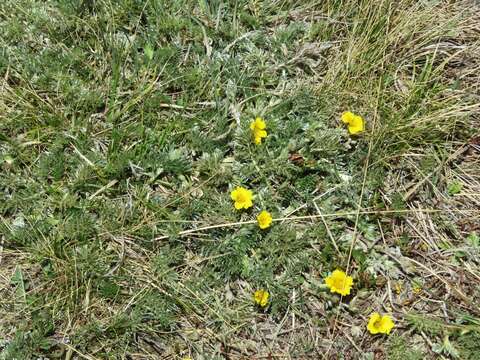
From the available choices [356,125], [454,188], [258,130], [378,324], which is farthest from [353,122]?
[378,324]

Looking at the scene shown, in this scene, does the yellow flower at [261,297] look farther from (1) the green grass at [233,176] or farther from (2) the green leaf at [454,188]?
(2) the green leaf at [454,188]

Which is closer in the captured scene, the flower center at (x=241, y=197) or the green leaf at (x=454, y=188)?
the flower center at (x=241, y=197)

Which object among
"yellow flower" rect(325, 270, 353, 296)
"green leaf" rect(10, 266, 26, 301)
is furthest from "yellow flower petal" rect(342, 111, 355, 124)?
"green leaf" rect(10, 266, 26, 301)

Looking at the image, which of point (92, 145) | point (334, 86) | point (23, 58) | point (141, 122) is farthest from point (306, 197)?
point (23, 58)

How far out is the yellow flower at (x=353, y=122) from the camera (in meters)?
3.34

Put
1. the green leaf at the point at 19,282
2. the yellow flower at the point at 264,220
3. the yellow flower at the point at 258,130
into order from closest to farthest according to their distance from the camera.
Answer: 1. the green leaf at the point at 19,282
2. the yellow flower at the point at 264,220
3. the yellow flower at the point at 258,130

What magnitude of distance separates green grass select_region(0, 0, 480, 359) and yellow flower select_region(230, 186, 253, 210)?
0.06 m

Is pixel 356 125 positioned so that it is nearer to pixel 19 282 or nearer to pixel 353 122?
pixel 353 122

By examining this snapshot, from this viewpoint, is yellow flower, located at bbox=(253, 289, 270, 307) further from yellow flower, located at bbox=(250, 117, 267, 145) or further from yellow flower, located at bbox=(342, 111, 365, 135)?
yellow flower, located at bbox=(342, 111, 365, 135)

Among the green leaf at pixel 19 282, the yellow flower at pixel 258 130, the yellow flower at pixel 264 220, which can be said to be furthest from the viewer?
the yellow flower at pixel 258 130

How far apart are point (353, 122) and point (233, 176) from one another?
739mm

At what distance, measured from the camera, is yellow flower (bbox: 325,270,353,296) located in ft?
9.77

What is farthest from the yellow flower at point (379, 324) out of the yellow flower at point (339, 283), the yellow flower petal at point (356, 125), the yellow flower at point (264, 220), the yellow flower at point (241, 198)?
the yellow flower petal at point (356, 125)

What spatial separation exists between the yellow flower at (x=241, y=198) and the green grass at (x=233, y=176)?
59 mm
